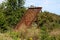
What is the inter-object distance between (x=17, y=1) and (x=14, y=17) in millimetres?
2325

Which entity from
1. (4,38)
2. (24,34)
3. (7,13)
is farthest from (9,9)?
(4,38)

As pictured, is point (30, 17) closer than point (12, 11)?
Yes

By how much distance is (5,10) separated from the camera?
34031mm

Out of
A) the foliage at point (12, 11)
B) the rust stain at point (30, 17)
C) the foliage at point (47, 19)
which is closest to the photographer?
the foliage at point (47, 19)

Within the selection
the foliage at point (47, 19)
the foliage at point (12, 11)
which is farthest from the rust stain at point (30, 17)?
the foliage at point (12, 11)

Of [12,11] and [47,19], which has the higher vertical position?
[47,19]

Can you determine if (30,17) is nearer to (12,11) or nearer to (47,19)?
(47,19)

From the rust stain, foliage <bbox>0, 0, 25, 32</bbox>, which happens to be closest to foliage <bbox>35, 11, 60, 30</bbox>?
the rust stain

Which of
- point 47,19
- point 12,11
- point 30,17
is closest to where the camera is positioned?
point 47,19

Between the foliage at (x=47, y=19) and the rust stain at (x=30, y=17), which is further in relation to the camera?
the rust stain at (x=30, y=17)

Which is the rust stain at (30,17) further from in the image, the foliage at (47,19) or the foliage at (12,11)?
the foliage at (12,11)

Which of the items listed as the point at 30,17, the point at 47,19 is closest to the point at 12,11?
the point at 30,17

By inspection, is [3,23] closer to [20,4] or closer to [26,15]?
[26,15]

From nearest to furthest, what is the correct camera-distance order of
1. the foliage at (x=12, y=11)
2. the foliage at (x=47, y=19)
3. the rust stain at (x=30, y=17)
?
1. the foliage at (x=47, y=19)
2. the rust stain at (x=30, y=17)
3. the foliage at (x=12, y=11)
